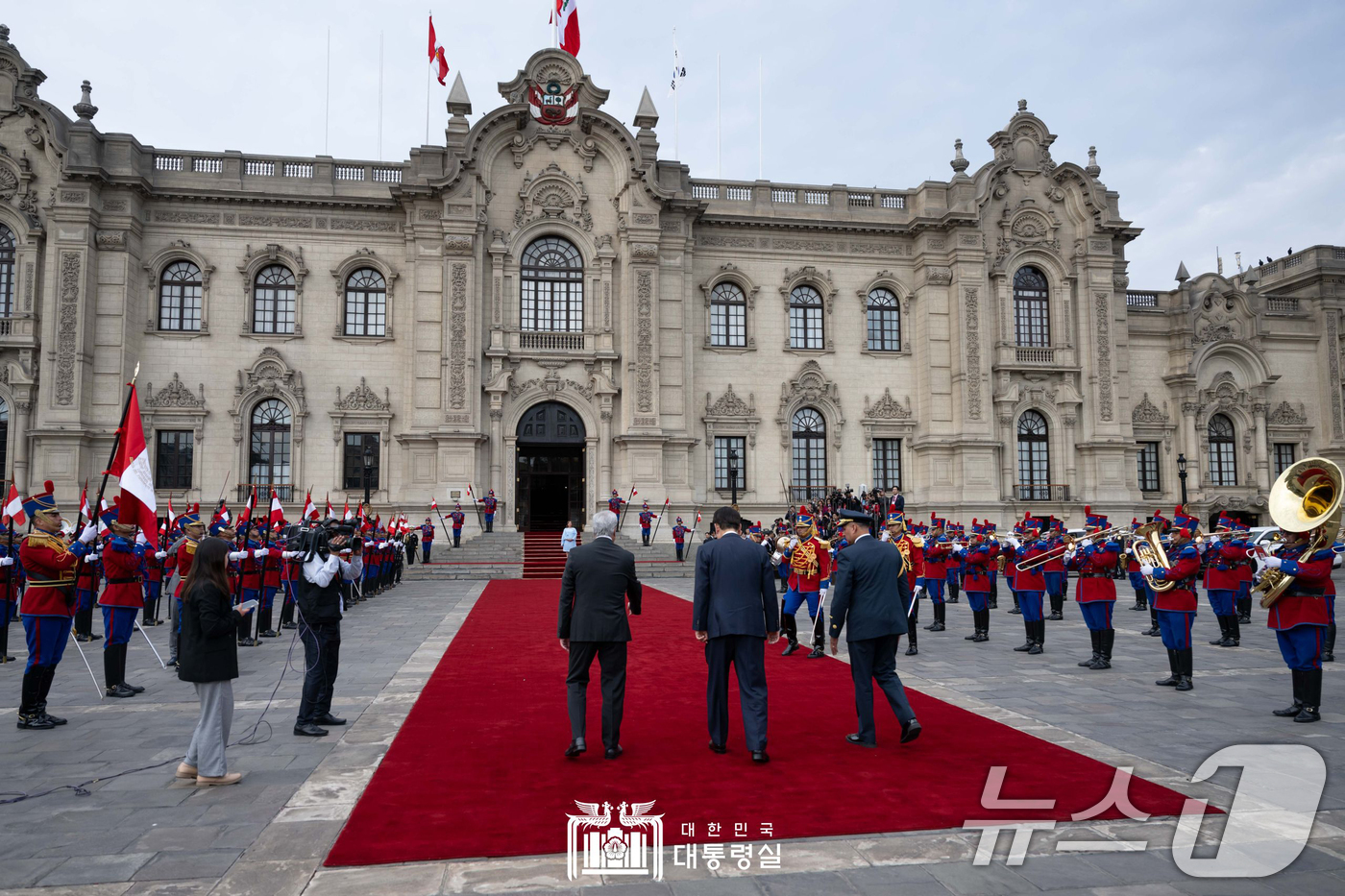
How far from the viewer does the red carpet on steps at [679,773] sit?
5.21 m

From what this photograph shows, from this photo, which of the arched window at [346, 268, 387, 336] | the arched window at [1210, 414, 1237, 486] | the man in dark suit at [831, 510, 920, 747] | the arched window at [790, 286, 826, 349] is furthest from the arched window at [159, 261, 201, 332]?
the arched window at [1210, 414, 1237, 486]

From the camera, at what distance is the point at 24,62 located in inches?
1123

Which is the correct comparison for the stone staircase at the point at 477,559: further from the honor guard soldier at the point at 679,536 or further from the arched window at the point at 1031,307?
the arched window at the point at 1031,307

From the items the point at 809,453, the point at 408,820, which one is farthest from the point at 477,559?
the point at 408,820

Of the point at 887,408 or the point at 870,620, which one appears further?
the point at 887,408

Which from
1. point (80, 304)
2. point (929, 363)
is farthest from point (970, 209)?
point (80, 304)

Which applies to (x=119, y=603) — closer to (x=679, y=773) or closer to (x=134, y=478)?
(x=134, y=478)

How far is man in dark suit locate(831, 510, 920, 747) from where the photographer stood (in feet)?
23.2

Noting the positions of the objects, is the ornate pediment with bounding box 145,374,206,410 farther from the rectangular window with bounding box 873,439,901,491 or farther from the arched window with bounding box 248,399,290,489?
the rectangular window with bounding box 873,439,901,491

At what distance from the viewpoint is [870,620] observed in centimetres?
720

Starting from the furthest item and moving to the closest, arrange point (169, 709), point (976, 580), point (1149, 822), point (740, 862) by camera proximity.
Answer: point (976, 580) < point (169, 709) < point (1149, 822) < point (740, 862)

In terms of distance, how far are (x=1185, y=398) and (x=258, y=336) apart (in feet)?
113

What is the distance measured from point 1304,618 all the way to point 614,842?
22.6 ft

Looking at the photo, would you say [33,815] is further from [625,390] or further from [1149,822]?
[625,390]
